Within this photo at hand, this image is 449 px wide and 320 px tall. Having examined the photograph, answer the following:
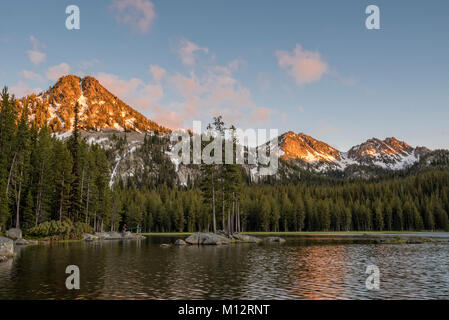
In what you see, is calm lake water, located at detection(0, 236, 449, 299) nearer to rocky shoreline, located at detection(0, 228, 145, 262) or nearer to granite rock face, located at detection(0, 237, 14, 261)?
granite rock face, located at detection(0, 237, 14, 261)

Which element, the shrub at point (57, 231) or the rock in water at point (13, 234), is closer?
the rock in water at point (13, 234)

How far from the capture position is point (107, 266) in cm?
2914

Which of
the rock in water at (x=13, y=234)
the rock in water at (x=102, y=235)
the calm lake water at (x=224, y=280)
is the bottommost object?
the rock in water at (x=102, y=235)

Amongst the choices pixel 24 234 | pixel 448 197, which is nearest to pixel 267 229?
pixel 448 197

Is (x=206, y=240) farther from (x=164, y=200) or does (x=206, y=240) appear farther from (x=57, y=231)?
(x=164, y=200)

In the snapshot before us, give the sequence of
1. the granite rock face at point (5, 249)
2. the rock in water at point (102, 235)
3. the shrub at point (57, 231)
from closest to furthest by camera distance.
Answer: the granite rock face at point (5, 249) → the shrub at point (57, 231) → the rock in water at point (102, 235)

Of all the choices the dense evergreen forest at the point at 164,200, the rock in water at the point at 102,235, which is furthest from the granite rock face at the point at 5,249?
the rock in water at the point at 102,235

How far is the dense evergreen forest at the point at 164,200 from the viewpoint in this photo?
64.6 meters

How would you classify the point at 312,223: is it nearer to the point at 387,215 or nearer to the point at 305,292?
the point at 387,215

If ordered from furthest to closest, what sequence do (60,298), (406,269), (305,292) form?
(406,269) → (305,292) → (60,298)

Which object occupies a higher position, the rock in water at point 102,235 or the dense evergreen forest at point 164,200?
the dense evergreen forest at point 164,200

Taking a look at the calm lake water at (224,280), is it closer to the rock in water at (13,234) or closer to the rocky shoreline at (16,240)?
the rocky shoreline at (16,240)

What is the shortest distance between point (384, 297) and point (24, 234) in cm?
6322

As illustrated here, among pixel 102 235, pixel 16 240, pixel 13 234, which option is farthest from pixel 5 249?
pixel 102 235
